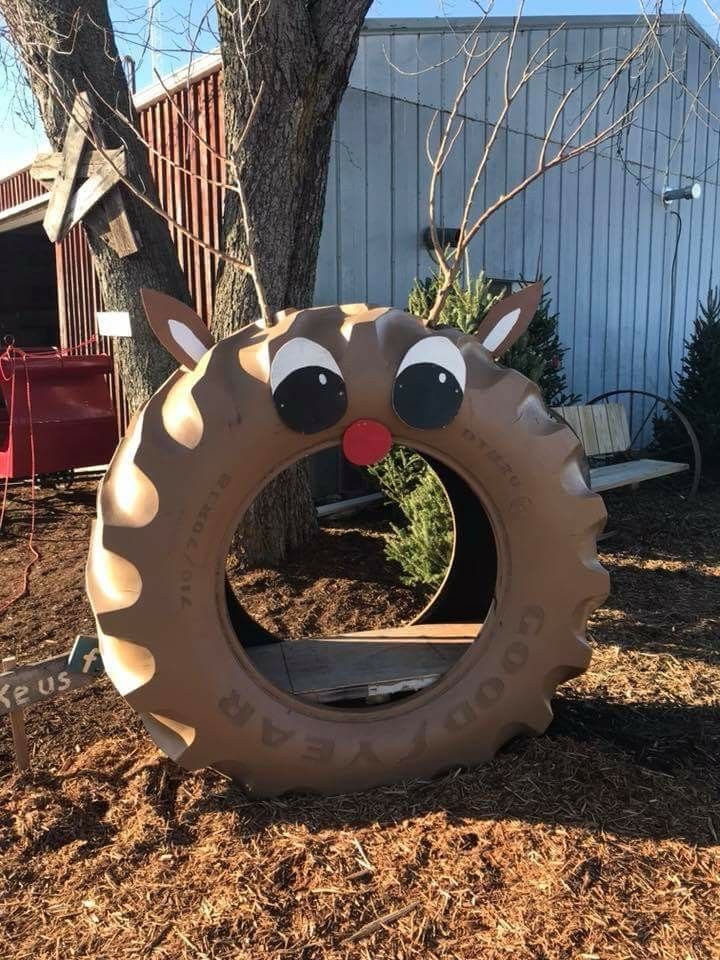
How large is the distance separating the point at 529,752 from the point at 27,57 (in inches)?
173

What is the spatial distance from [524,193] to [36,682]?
8.18 m

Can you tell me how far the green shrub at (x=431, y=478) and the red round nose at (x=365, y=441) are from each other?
68.4 inches

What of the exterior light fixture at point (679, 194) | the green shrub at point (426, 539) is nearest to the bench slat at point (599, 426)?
the green shrub at point (426, 539)

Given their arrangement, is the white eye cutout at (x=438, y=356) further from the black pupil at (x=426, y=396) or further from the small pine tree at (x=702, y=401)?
the small pine tree at (x=702, y=401)

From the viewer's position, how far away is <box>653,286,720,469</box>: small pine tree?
879 centimetres

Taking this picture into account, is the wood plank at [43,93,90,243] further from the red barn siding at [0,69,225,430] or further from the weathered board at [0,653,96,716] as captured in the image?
the weathered board at [0,653,96,716]

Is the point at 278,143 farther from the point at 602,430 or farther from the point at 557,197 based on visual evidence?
the point at 557,197

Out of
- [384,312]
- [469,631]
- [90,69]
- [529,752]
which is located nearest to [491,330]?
[384,312]

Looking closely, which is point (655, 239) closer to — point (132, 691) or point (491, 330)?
point (491, 330)

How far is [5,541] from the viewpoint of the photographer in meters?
6.02

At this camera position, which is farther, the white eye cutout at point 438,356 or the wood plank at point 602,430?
the wood plank at point 602,430

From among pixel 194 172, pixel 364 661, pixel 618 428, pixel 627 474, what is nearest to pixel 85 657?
pixel 364 661

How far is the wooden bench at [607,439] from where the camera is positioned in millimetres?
6688

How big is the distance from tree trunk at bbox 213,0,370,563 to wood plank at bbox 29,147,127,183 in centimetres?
67
